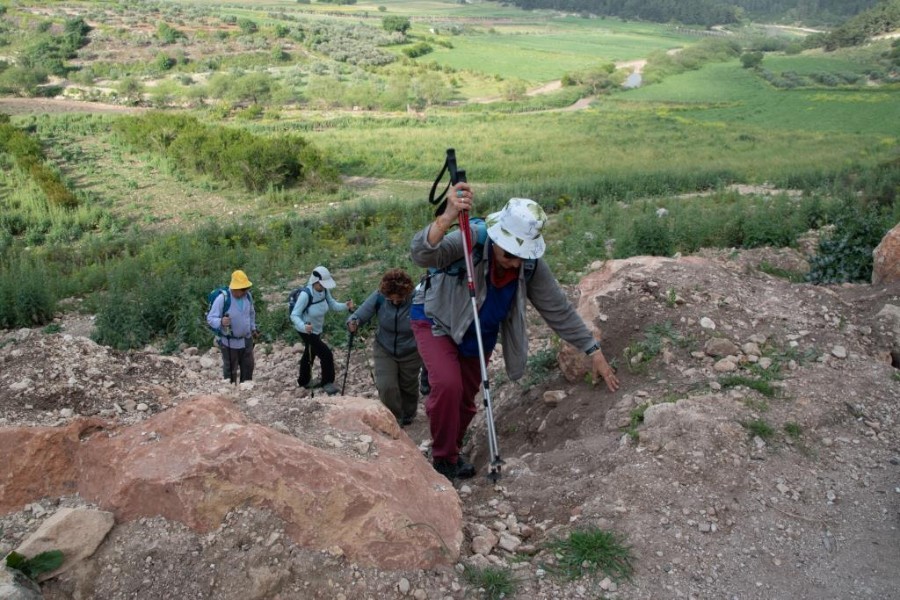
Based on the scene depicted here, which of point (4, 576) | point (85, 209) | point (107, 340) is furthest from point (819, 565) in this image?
point (85, 209)

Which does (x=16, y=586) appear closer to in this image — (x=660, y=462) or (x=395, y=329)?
(x=660, y=462)

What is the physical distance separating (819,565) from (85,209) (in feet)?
80.7

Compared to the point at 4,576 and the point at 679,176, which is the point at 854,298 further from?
the point at 679,176

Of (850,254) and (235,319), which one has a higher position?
(850,254)

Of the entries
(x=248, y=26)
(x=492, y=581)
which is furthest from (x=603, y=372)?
(x=248, y=26)

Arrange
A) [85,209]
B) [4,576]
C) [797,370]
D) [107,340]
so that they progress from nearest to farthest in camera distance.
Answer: [4,576], [797,370], [107,340], [85,209]

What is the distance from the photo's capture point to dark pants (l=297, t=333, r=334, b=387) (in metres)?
8.53

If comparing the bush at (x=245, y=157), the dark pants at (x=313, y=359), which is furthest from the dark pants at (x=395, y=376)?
the bush at (x=245, y=157)

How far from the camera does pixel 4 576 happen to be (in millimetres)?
2924

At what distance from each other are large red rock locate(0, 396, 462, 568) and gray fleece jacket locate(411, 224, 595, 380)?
3.89 ft

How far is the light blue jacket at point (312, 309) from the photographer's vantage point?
825 centimetres

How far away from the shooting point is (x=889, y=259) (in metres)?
7.33

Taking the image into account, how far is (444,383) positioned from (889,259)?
498 centimetres

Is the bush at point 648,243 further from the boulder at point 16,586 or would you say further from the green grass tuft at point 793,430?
the boulder at point 16,586
